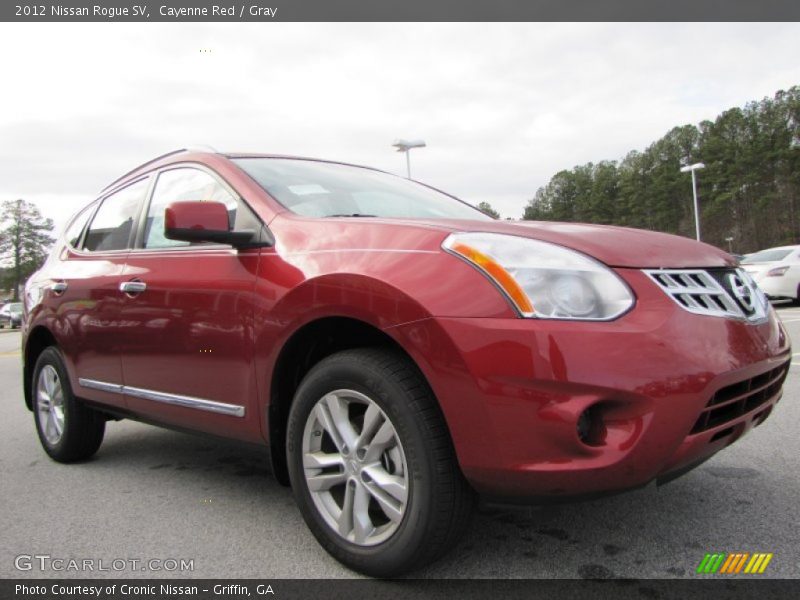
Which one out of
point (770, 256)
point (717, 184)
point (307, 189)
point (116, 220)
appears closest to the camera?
point (307, 189)

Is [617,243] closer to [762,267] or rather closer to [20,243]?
[762,267]

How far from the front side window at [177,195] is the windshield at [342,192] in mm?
159

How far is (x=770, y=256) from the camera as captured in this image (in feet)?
42.6

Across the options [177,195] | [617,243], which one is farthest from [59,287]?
[617,243]

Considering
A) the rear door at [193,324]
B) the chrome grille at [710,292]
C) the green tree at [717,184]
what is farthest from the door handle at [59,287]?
the green tree at [717,184]

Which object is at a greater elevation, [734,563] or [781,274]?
[781,274]

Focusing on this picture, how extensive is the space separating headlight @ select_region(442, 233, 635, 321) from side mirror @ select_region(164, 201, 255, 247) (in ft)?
3.21

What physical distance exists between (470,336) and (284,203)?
47.2 inches

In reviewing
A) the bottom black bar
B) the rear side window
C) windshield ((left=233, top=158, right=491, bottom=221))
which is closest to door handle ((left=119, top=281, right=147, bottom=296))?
the rear side window

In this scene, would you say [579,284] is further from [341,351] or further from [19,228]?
[19,228]

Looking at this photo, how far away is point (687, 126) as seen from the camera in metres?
76.4

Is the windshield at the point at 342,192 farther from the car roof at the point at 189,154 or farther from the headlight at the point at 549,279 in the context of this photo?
the headlight at the point at 549,279

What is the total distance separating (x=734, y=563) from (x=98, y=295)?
310 centimetres

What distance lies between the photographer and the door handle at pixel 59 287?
12.2 feet
